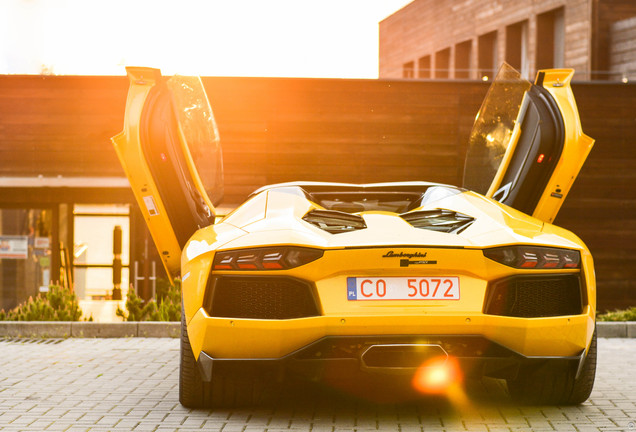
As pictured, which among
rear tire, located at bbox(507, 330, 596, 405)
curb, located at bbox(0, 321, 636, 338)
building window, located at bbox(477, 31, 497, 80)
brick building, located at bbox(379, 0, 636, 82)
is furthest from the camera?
building window, located at bbox(477, 31, 497, 80)

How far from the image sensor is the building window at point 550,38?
67.6 ft

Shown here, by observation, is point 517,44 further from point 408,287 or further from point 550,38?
point 408,287

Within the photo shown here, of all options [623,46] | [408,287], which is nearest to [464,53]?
[623,46]

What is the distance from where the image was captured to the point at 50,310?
9312 millimetres

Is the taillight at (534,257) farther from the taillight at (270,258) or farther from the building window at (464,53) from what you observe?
the building window at (464,53)

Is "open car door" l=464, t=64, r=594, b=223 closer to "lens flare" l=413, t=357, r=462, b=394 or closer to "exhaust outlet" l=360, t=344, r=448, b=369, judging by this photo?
"lens flare" l=413, t=357, r=462, b=394

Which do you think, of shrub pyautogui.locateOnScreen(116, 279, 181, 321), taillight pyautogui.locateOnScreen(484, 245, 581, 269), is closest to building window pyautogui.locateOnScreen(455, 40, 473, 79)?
shrub pyautogui.locateOnScreen(116, 279, 181, 321)

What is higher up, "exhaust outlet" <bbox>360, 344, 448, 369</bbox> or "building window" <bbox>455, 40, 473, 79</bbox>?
"building window" <bbox>455, 40, 473, 79</bbox>

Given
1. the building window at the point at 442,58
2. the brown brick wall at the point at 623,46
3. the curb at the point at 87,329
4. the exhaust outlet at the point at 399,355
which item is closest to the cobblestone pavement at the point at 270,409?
the exhaust outlet at the point at 399,355

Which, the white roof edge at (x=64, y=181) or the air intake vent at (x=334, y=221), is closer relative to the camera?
the air intake vent at (x=334, y=221)

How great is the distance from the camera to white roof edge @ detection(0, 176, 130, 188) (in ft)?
48.3

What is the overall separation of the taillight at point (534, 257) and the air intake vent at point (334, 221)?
711mm

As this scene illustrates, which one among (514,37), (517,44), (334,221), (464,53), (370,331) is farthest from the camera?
(464,53)

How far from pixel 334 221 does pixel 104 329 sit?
183 inches
